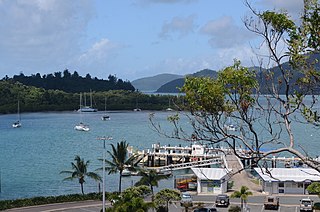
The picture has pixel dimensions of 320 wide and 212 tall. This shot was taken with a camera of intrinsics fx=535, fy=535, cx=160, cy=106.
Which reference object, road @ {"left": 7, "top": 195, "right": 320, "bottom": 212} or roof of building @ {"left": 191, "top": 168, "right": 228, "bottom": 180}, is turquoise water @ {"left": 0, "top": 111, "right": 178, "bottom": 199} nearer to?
roof of building @ {"left": 191, "top": 168, "right": 228, "bottom": 180}

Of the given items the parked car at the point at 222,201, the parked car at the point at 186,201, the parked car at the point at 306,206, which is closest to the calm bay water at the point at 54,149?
the parked car at the point at 186,201

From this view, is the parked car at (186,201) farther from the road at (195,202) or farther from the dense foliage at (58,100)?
the dense foliage at (58,100)

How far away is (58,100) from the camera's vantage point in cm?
15512

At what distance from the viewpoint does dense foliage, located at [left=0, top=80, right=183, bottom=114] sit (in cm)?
14538

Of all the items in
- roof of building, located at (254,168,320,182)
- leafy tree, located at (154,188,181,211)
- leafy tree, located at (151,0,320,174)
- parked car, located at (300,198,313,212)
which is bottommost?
parked car, located at (300,198,313,212)

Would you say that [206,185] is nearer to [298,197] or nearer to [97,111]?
[298,197]

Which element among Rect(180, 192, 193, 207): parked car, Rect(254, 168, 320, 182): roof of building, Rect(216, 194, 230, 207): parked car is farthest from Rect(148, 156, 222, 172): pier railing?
Rect(216, 194, 230, 207): parked car

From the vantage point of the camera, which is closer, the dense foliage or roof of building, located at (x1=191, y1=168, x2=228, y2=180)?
roof of building, located at (x1=191, y1=168, x2=228, y2=180)

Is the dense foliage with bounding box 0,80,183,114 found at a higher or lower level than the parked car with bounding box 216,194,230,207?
higher

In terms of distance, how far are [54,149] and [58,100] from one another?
8320 centimetres

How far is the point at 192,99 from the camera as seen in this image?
8.88 metres

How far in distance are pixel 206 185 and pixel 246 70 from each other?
28.5 m

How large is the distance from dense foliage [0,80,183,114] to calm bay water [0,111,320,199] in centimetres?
1407

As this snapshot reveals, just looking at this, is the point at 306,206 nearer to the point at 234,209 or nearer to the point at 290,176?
the point at 234,209
